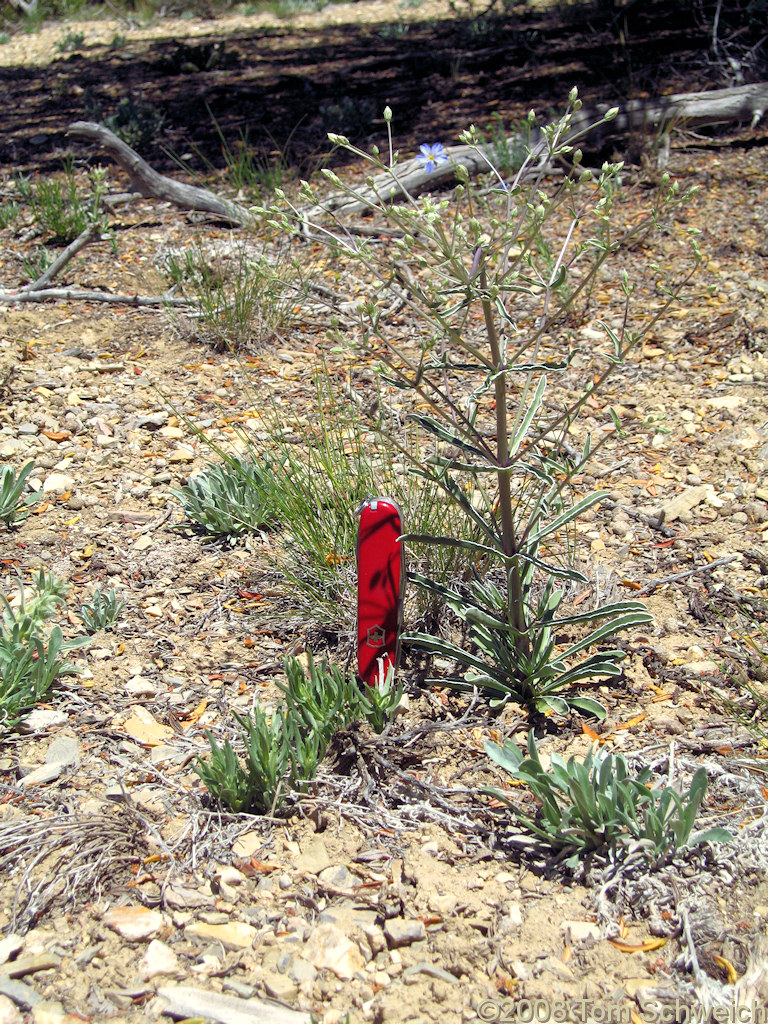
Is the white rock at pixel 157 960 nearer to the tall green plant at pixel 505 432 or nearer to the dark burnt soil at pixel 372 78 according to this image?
the tall green plant at pixel 505 432

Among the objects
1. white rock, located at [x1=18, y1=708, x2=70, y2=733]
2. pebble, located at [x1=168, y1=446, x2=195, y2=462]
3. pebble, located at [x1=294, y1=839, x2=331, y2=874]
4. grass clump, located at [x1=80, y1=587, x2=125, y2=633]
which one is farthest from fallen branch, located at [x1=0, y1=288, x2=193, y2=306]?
pebble, located at [x1=294, y1=839, x2=331, y2=874]

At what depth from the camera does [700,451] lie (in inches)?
120

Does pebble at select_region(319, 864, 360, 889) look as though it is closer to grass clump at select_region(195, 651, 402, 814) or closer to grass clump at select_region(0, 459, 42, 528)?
grass clump at select_region(195, 651, 402, 814)

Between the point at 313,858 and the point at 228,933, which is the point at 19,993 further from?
the point at 313,858

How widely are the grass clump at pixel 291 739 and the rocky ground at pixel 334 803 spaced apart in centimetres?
5

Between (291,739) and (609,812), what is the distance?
0.70 m

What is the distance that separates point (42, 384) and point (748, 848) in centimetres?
310

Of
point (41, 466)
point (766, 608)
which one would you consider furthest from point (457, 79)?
point (766, 608)

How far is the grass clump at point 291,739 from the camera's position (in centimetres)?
172

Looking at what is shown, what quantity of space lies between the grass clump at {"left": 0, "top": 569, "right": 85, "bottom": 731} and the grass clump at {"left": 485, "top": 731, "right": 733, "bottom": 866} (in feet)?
3.68

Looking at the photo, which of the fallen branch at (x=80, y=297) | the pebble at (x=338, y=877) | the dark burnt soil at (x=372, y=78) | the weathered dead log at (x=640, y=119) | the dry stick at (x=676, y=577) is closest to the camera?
the pebble at (x=338, y=877)

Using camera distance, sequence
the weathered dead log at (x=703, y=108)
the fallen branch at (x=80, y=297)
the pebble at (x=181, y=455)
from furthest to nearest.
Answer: the weathered dead log at (x=703, y=108)
the fallen branch at (x=80, y=297)
the pebble at (x=181, y=455)

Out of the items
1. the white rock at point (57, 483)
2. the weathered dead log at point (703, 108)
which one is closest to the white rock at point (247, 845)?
the white rock at point (57, 483)

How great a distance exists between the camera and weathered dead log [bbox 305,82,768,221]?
492cm
